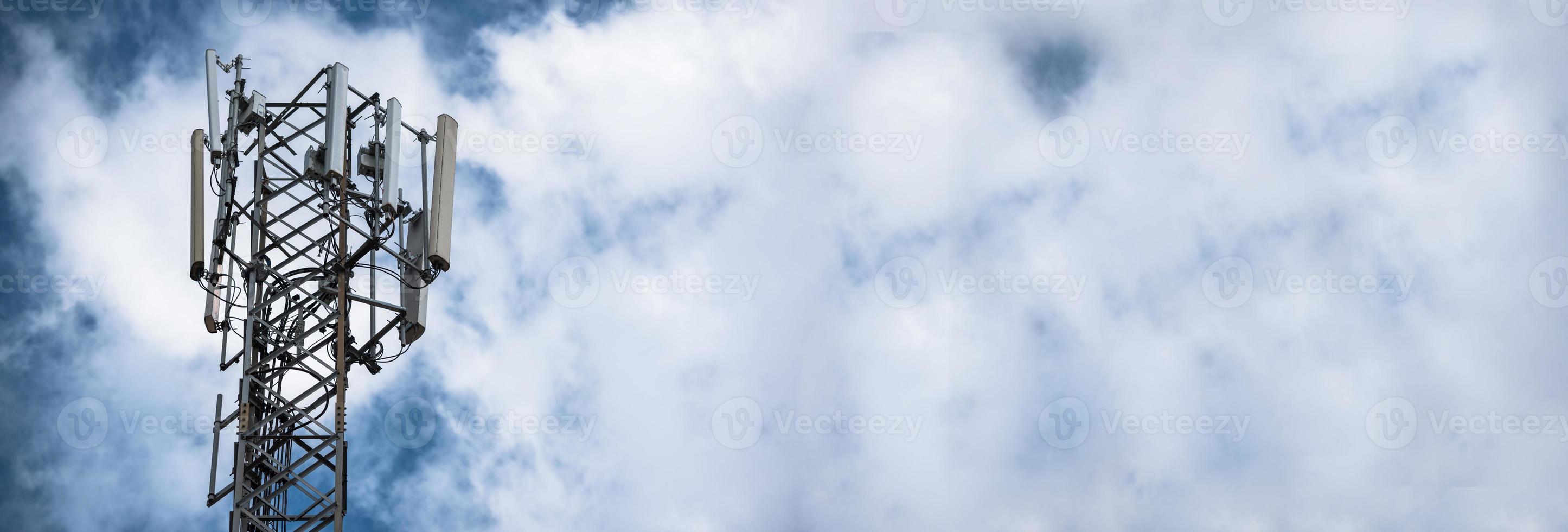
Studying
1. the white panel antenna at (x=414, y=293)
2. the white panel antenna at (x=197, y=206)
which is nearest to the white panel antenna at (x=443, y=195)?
the white panel antenna at (x=414, y=293)

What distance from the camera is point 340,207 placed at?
96.2 ft

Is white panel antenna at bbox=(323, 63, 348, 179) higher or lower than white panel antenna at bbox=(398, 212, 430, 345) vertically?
higher

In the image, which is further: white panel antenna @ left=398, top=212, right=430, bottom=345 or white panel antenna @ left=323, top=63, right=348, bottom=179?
white panel antenna @ left=398, top=212, right=430, bottom=345

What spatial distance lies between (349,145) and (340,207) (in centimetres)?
134

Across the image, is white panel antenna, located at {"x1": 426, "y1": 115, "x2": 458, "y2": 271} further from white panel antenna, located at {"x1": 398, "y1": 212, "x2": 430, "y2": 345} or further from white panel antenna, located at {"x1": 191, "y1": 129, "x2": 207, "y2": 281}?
white panel antenna, located at {"x1": 191, "y1": 129, "x2": 207, "y2": 281}

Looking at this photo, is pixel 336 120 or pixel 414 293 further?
pixel 414 293

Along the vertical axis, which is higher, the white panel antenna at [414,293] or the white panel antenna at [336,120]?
the white panel antenna at [336,120]

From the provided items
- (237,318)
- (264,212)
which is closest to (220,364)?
(237,318)

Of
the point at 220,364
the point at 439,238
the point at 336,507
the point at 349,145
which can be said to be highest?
the point at 349,145

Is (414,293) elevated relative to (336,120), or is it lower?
lower

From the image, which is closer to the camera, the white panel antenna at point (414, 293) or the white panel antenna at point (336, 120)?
the white panel antenna at point (336, 120)

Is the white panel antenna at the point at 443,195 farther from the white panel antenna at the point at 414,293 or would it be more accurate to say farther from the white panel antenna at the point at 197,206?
the white panel antenna at the point at 197,206

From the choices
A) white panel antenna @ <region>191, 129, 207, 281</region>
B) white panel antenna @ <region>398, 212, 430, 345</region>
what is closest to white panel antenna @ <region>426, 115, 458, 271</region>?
white panel antenna @ <region>398, 212, 430, 345</region>

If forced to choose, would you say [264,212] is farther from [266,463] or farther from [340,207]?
[266,463]
